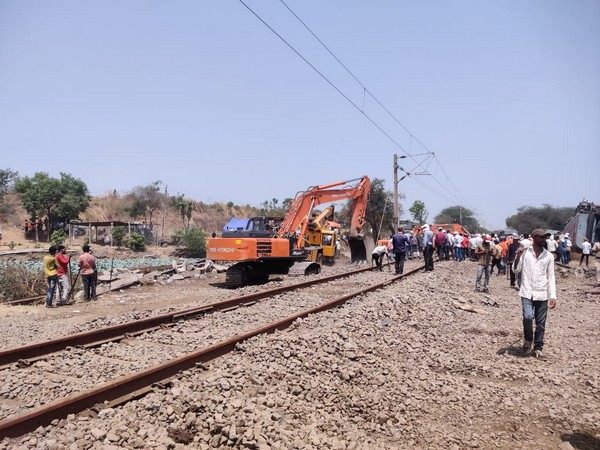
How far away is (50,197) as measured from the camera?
4106 centimetres

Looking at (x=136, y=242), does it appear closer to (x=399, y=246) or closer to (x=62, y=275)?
(x=62, y=275)

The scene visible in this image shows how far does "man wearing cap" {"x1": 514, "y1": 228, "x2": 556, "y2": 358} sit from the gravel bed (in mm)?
437

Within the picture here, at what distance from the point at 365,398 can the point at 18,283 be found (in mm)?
13905

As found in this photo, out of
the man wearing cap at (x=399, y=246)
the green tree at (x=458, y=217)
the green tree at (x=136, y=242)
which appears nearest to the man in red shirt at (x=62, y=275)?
the man wearing cap at (x=399, y=246)

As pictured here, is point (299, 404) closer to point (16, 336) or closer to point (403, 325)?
point (403, 325)

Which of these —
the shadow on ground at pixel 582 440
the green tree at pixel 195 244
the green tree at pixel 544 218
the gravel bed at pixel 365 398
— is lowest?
the shadow on ground at pixel 582 440

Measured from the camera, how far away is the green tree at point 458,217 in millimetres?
97500

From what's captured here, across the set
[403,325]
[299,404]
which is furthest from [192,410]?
[403,325]

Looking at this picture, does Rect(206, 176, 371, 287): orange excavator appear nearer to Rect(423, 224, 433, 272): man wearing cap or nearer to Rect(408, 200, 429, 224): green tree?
Rect(423, 224, 433, 272): man wearing cap

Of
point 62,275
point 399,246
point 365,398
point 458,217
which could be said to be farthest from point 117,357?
point 458,217

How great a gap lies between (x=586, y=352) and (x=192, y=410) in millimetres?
6004

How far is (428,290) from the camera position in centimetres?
1205

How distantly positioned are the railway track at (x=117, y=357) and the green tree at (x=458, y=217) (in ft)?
306

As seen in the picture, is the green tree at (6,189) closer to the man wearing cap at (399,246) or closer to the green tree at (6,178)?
the green tree at (6,178)
